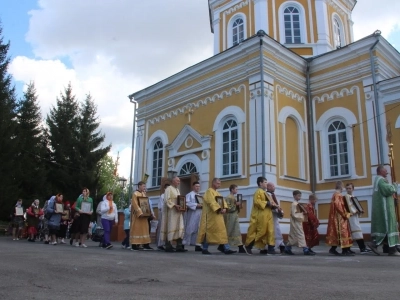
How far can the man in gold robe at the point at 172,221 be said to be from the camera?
9.67 metres

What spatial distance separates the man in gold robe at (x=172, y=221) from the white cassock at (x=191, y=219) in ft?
2.26

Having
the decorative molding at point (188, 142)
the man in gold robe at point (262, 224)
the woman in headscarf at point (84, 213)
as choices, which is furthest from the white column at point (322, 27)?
the woman in headscarf at point (84, 213)

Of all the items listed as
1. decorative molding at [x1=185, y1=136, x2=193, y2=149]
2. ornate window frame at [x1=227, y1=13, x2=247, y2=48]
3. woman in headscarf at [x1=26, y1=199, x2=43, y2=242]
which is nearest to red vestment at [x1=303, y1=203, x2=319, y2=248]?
decorative molding at [x1=185, y1=136, x2=193, y2=149]

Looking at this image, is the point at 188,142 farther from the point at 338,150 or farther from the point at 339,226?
the point at 339,226

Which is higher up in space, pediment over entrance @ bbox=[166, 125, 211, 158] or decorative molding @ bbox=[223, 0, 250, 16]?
decorative molding @ bbox=[223, 0, 250, 16]

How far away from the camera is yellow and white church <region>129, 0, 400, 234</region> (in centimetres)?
1455

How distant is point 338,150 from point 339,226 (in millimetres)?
7153

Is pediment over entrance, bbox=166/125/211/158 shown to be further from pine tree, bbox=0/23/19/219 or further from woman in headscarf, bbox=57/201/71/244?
pine tree, bbox=0/23/19/219

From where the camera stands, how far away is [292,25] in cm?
1906

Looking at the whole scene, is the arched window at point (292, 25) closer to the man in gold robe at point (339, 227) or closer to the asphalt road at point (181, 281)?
the man in gold robe at point (339, 227)

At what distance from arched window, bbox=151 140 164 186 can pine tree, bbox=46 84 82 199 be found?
1294 cm

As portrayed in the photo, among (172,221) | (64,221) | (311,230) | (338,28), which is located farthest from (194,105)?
(311,230)

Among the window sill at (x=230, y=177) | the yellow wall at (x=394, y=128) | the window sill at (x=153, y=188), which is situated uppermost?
the yellow wall at (x=394, y=128)

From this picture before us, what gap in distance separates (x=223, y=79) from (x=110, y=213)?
26.9 feet
